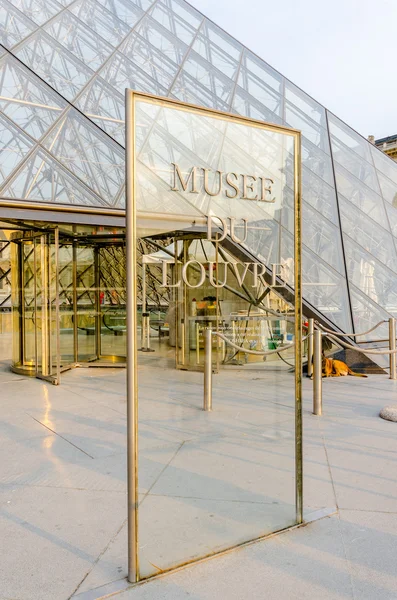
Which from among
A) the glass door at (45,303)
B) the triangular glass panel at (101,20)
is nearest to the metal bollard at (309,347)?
the glass door at (45,303)

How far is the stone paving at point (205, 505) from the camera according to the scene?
239 centimetres

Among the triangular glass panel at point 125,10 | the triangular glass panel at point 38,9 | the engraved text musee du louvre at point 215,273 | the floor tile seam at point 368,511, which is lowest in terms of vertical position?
the floor tile seam at point 368,511

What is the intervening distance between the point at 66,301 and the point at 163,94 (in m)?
4.50

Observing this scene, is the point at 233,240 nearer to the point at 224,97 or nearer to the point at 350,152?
the point at 224,97

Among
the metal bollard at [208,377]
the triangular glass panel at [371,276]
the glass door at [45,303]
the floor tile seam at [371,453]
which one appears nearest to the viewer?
the floor tile seam at [371,453]

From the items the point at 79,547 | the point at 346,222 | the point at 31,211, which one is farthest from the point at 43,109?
the point at 79,547

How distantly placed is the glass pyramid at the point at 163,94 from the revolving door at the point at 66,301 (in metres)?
1.29

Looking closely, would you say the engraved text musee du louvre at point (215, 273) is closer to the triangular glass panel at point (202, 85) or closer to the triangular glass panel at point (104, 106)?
the triangular glass panel at point (104, 106)

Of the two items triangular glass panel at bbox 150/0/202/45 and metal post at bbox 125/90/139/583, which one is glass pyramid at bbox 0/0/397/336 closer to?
triangular glass panel at bbox 150/0/202/45

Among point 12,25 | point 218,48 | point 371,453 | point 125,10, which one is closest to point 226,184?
point 371,453

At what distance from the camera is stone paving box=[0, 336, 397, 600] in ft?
7.84

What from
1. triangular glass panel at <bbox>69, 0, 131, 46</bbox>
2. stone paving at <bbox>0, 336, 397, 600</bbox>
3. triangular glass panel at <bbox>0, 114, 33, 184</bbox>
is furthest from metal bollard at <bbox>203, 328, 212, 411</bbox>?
triangular glass panel at <bbox>69, 0, 131, 46</bbox>

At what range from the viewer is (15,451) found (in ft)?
14.9

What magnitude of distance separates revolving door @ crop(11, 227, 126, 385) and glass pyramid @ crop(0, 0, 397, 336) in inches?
50.9
